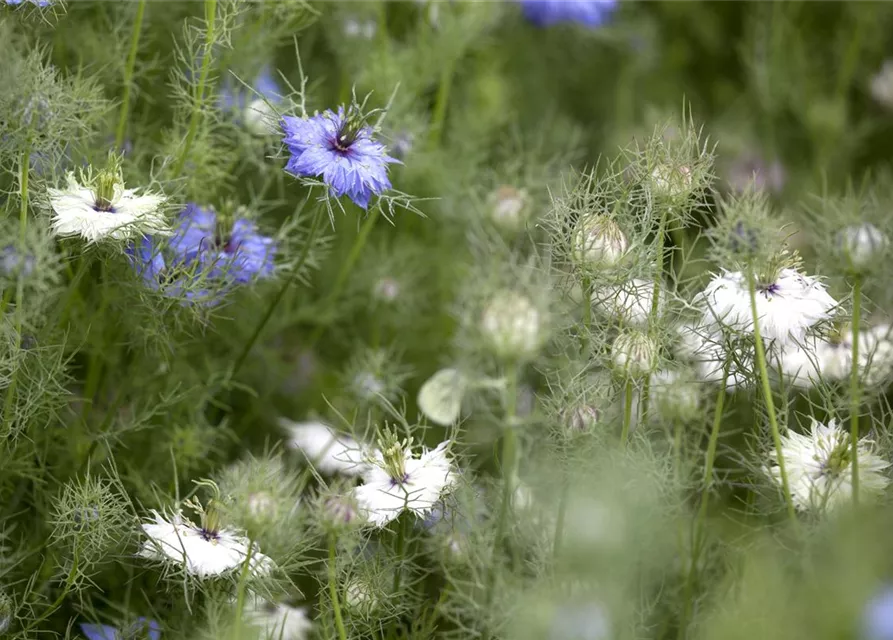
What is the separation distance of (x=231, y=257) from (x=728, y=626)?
0.58 metres

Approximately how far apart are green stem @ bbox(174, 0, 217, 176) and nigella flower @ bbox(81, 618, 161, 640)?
1.36 ft

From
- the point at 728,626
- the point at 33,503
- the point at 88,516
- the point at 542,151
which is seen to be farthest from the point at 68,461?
the point at 542,151

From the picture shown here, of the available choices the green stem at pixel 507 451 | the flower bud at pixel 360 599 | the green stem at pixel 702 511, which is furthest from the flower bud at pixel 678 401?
the flower bud at pixel 360 599

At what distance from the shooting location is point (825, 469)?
30.2 inches

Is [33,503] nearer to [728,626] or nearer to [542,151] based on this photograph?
[728,626]

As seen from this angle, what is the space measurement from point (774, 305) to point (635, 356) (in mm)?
129

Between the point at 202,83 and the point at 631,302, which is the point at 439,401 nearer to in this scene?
the point at 631,302

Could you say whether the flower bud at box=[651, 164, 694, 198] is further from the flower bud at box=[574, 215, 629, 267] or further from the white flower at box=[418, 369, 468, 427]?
the white flower at box=[418, 369, 468, 427]

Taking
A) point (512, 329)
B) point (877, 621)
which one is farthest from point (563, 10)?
point (877, 621)

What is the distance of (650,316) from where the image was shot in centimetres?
78

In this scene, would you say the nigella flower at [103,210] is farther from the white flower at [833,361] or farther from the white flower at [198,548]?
the white flower at [833,361]

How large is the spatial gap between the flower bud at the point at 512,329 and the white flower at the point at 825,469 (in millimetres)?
287

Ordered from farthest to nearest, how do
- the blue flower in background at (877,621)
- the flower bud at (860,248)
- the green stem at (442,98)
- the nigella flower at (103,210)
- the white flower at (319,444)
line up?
the green stem at (442,98), the white flower at (319,444), the nigella flower at (103,210), the flower bud at (860,248), the blue flower in background at (877,621)

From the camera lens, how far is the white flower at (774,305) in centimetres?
77
